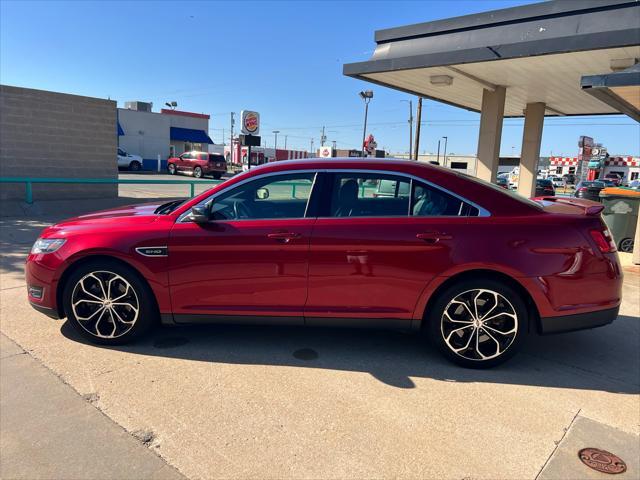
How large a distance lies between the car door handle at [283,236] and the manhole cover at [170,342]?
4.31 feet

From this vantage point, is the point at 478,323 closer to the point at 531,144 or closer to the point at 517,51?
the point at 517,51

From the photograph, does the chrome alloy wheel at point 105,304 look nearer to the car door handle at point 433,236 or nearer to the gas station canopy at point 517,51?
the car door handle at point 433,236

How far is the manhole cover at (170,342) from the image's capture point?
4.05 m

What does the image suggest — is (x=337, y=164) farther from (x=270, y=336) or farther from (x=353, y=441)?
(x=353, y=441)

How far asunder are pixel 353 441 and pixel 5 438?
2.02 m

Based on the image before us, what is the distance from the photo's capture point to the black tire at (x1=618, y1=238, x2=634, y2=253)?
359 inches

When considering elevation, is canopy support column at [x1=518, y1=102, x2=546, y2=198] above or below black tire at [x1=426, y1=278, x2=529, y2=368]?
above

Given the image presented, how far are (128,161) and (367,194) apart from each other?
1371 inches

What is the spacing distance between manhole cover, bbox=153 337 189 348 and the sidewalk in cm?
86

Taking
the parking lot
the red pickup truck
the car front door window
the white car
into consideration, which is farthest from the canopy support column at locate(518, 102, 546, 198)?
the white car

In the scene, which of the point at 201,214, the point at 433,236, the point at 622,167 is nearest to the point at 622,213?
A: the point at 433,236

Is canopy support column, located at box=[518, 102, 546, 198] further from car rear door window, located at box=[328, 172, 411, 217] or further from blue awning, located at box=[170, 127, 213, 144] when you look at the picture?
blue awning, located at box=[170, 127, 213, 144]

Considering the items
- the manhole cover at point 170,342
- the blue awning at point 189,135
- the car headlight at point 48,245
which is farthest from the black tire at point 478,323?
the blue awning at point 189,135

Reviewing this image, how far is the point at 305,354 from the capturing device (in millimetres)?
3943
